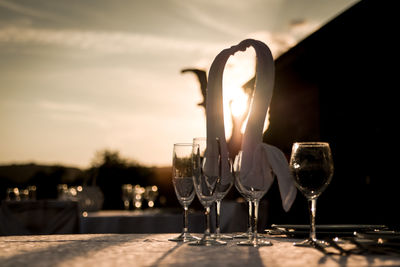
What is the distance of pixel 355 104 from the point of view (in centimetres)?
649

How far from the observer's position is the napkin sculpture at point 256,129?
4.20 feet

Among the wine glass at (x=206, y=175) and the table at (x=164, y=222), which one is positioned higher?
the wine glass at (x=206, y=175)

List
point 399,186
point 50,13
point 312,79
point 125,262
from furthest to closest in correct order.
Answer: point 50,13 < point 312,79 < point 399,186 < point 125,262

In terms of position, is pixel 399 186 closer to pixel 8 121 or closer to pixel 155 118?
pixel 155 118

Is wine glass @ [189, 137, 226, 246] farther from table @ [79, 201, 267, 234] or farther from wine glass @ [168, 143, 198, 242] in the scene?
table @ [79, 201, 267, 234]

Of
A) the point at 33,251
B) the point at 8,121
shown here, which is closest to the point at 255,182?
the point at 33,251

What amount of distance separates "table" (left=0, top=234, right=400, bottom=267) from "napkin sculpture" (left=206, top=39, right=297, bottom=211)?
0.17m

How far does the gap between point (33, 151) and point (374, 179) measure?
12.1 metres

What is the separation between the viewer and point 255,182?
4.22ft

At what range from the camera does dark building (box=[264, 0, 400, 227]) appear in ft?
17.5

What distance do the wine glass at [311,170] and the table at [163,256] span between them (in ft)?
A: 0.48

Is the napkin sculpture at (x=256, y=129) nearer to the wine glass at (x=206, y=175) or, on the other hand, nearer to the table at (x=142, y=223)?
the wine glass at (x=206, y=175)

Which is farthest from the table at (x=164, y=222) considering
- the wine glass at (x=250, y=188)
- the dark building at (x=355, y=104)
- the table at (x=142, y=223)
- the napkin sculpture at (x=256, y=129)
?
the wine glass at (x=250, y=188)

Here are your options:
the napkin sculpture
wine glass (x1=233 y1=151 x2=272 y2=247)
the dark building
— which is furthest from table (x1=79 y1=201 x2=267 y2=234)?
wine glass (x1=233 y1=151 x2=272 y2=247)
